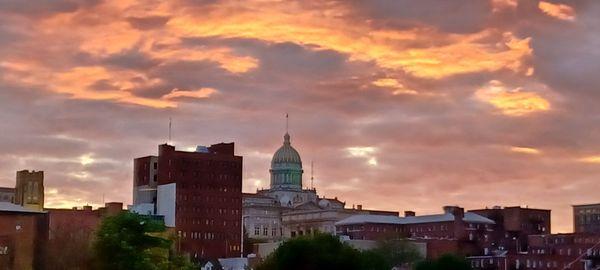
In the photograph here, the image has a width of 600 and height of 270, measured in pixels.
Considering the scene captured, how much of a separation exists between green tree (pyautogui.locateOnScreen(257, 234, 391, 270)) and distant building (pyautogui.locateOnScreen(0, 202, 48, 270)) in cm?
2464

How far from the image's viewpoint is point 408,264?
191625mm

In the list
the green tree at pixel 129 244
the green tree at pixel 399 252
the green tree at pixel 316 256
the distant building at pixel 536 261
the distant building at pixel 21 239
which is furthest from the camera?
the green tree at pixel 399 252

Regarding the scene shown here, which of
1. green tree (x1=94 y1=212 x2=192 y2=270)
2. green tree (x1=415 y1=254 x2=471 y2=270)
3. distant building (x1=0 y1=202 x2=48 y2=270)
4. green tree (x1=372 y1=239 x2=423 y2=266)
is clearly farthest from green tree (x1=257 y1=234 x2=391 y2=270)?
green tree (x1=372 y1=239 x2=423 y2=266)

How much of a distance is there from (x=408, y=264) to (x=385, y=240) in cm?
875

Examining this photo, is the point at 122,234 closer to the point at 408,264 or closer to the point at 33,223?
the point at 33,223

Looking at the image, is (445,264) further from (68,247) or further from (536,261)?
(68,247)

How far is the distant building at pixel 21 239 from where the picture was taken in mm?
145375

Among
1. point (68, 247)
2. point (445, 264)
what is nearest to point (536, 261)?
point (445, 264)

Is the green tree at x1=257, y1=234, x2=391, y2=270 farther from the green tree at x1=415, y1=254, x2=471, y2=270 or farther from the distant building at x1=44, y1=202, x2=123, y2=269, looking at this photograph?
the green tree at x1=415, y1=254, x2=471, y2=270

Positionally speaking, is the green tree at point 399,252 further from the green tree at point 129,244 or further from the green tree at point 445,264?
the green tree at point 129,244

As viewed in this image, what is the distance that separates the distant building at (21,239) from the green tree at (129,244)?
16718mm

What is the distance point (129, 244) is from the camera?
128m

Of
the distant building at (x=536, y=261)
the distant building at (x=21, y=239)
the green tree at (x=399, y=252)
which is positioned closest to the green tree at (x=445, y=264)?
the green tree at (x=399, y=252)

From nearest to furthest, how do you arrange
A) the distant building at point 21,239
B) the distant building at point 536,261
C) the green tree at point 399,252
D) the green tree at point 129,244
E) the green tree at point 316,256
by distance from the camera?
1. the green tree at point 129,244
2. the green tree at point 316,256
3. the distant building at point 21,239
4. the distant building at point 536,261
5. the green tree at point 399,252
